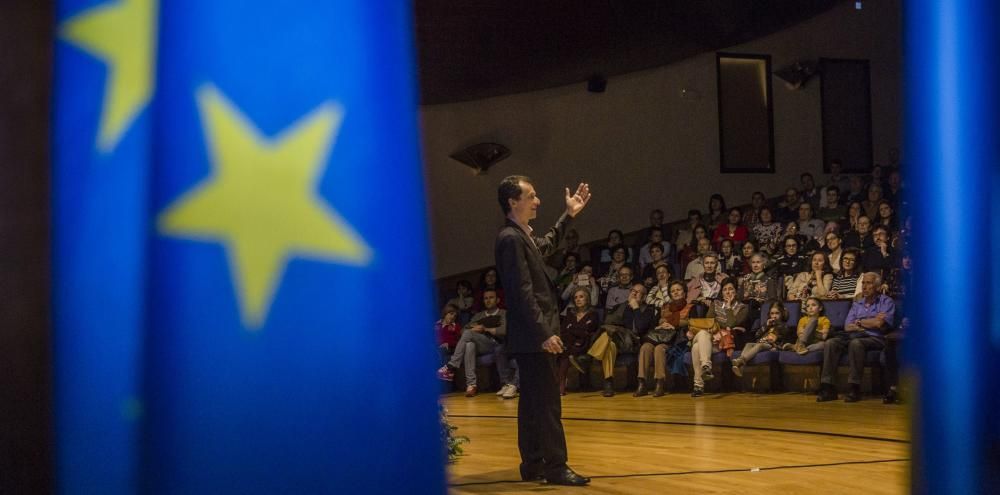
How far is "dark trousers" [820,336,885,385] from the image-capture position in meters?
7.27

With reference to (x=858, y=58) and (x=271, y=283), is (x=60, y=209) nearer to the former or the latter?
(x=271, y=283)

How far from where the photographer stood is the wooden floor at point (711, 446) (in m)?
4.00

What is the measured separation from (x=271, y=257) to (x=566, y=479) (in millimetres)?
2531

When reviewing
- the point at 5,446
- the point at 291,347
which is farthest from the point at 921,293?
the point at 5,446

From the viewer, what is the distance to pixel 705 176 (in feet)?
42.3

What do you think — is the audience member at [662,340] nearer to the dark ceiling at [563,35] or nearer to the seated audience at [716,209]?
the seated audience at [716,209]

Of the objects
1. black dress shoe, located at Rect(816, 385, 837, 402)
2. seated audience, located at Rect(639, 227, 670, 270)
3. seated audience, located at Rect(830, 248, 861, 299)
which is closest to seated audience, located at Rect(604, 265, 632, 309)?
seated audience, located at Rect(639, 227, 670, 270)

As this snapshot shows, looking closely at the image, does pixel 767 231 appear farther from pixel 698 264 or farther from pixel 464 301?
pixel 464 301

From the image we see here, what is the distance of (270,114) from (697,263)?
8.10 m

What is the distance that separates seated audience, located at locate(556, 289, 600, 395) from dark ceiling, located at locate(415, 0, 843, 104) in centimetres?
242

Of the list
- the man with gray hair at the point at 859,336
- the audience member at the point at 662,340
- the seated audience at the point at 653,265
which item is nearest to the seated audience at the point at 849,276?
the man with gray hair at the point at 859,336

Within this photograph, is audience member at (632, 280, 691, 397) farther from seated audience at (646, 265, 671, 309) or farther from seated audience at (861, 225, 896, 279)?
seated audience at (861, 225, 896, 279)

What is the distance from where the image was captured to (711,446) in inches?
205

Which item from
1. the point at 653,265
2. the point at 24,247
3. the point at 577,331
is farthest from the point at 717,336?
the point at 24,247
